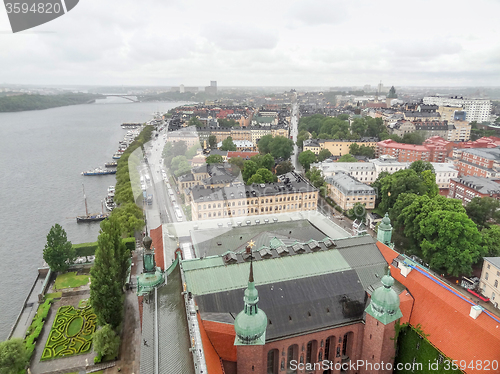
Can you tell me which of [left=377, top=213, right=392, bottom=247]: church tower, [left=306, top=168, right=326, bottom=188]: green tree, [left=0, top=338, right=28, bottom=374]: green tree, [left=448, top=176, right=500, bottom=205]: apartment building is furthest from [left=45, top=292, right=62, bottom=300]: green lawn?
[left=448, top=176, right=500, bottom=205]: apartment building

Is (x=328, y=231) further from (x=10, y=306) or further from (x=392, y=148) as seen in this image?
(x=392, y=148)

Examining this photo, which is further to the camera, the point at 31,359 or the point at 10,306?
the point at 10,306

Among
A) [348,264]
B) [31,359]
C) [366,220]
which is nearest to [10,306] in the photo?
[31,359]

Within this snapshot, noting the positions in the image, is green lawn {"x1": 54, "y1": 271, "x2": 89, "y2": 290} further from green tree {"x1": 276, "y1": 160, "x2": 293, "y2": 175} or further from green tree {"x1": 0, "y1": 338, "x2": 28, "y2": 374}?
green tree {"x1": 276, "y1": 160, "x2": 293, "y2": 175}

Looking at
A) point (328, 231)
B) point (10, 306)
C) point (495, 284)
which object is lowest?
point (10, 306)

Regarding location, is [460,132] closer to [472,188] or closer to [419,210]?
[472,188]

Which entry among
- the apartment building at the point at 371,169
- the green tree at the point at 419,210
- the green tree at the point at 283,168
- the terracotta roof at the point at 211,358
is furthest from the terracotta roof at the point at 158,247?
the green tree at the point at 283,168

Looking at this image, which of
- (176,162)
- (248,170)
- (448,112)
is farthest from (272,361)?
(448,112)

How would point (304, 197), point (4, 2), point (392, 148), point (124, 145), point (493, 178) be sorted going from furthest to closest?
1. point (124, 145)
2. point (392, 148)
3. point (493, 178)
4. point (304, 197)
5. point (4, 2)
